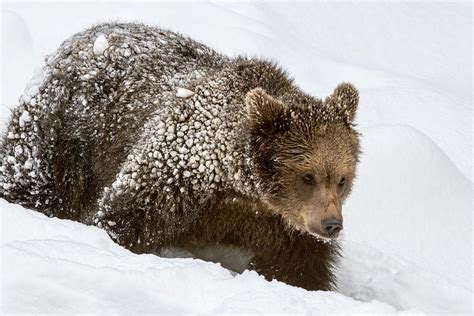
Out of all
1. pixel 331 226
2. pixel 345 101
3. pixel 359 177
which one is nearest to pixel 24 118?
pixel 345 101

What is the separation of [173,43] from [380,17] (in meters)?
7.32

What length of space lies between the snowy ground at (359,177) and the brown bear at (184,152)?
2.38 feet

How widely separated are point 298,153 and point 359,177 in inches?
101

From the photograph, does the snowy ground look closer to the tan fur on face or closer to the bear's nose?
the bear's nose

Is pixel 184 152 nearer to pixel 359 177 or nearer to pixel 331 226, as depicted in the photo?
pixel 331 226

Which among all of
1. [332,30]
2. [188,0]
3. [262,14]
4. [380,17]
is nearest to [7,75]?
[188,0]

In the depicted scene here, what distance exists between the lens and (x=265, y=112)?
534 cm

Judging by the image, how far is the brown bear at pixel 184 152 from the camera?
17.7ft

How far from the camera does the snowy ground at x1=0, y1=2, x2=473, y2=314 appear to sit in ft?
11.5

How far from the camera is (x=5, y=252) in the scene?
354 centimetres

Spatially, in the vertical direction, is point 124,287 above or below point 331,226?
below

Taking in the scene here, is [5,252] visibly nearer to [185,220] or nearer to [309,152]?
[185,220]

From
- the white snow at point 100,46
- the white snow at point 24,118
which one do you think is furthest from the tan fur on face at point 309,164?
the white snow at point 24,118

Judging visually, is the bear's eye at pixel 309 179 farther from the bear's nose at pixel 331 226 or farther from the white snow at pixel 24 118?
the white snow at pixel 24 118
